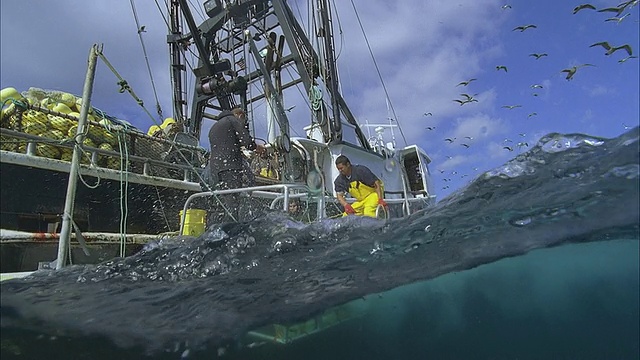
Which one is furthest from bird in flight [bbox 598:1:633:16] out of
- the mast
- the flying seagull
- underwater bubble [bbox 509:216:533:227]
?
the mast

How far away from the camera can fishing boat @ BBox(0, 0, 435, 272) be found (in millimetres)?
5156

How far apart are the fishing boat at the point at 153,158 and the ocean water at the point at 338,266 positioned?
58 centimetres

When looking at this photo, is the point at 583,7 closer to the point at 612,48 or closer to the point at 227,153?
the point at 612,48

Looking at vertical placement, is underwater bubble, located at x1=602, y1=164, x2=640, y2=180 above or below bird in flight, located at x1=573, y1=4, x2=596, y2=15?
below

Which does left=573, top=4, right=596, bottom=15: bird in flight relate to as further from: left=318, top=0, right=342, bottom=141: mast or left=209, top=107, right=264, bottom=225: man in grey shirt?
left=318, top=0, right=342, bottom=141: mast

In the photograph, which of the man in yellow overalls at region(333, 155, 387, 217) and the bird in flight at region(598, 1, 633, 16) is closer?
the bird in flight at region(598, 1, 633, 16)

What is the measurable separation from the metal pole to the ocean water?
1.05 ft

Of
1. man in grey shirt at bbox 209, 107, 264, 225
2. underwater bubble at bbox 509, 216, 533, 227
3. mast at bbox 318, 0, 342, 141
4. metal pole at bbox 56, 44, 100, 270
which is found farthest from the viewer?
mast at bbox 318, 0, 342, 141

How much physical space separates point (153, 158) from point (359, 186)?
387 centimetres

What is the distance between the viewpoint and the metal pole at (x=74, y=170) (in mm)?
4301

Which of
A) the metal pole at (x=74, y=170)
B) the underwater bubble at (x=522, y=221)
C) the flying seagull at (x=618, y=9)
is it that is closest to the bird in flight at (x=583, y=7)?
the flying seagull at (x=618, y=9)

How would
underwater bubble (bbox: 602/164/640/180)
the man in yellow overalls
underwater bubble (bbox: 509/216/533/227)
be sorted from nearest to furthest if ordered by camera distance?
underwater bubble (bbox: 602/164/640/180) < underwater bubble (bbox: 509/216/533/227) < the man in yellow overalls

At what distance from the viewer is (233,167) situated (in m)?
6.43

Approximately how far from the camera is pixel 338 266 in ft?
18.4
